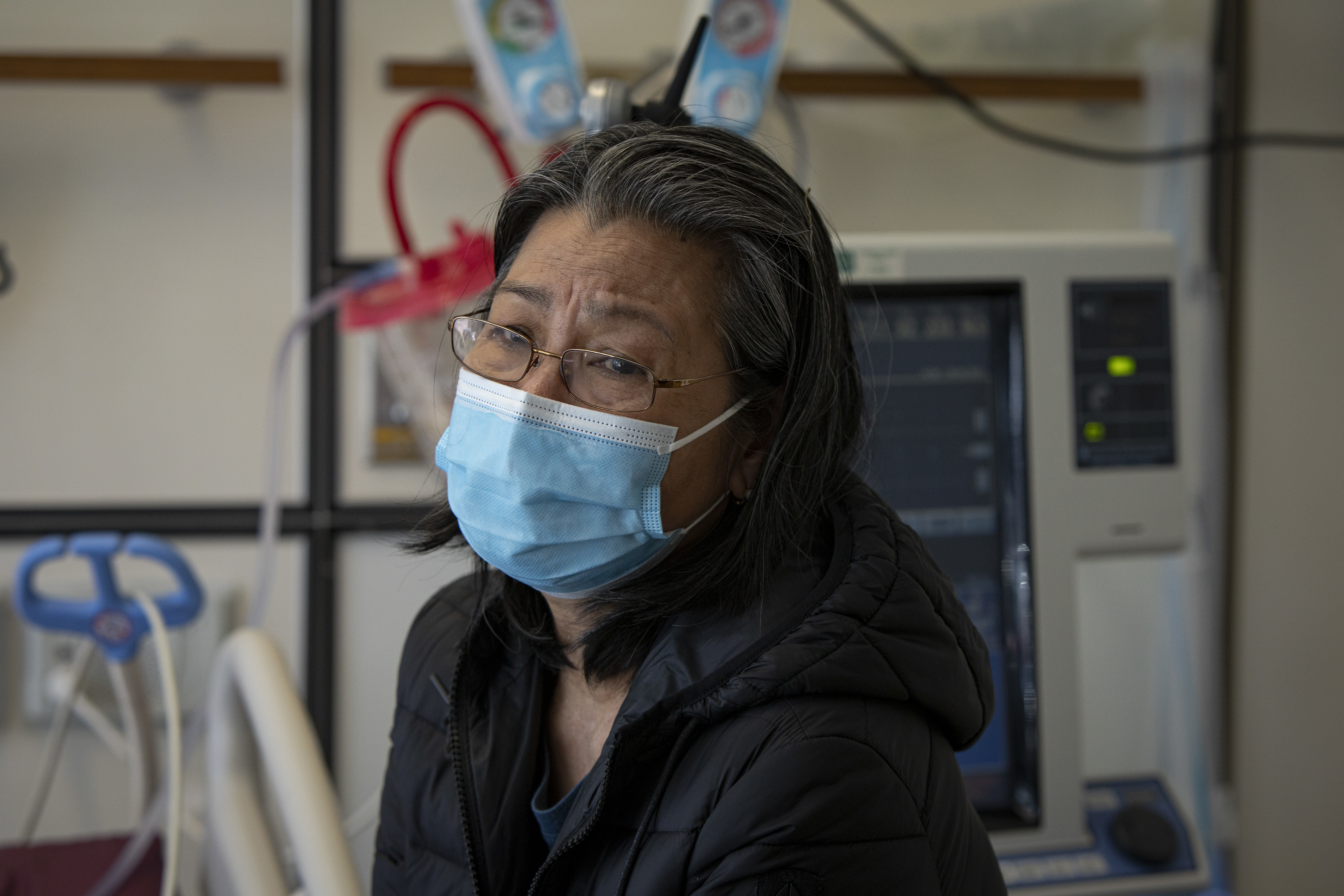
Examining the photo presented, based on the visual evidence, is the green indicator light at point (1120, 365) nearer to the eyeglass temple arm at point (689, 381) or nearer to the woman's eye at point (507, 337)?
the eyeglass temple arm at point (689, 381)

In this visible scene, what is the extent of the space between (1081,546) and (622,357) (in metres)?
0.87

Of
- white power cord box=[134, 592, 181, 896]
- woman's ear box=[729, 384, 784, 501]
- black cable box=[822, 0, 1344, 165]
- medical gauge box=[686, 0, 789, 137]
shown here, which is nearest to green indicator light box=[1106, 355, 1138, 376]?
medical gauge box=[686, 0, 789, 137]

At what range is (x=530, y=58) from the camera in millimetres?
1469

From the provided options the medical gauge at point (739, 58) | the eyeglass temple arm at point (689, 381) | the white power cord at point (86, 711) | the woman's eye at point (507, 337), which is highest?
the medical gauge at point (739, 58)

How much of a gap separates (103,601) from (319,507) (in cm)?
68

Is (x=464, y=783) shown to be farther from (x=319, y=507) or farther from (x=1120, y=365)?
(x=319, y=507)

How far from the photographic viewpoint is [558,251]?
0.81 meters

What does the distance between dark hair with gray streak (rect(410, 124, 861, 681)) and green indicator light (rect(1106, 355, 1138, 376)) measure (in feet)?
2.18

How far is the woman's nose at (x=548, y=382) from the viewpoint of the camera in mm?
792

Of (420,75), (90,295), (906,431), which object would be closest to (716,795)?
(906,431)

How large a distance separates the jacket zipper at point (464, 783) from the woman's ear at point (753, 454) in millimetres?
297

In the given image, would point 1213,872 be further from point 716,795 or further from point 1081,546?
point 716,795

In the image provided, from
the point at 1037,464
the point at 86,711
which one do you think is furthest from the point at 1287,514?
the point at 86,711

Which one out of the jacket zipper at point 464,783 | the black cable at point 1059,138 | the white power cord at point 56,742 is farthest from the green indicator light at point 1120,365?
the white power cord at point 56,742
